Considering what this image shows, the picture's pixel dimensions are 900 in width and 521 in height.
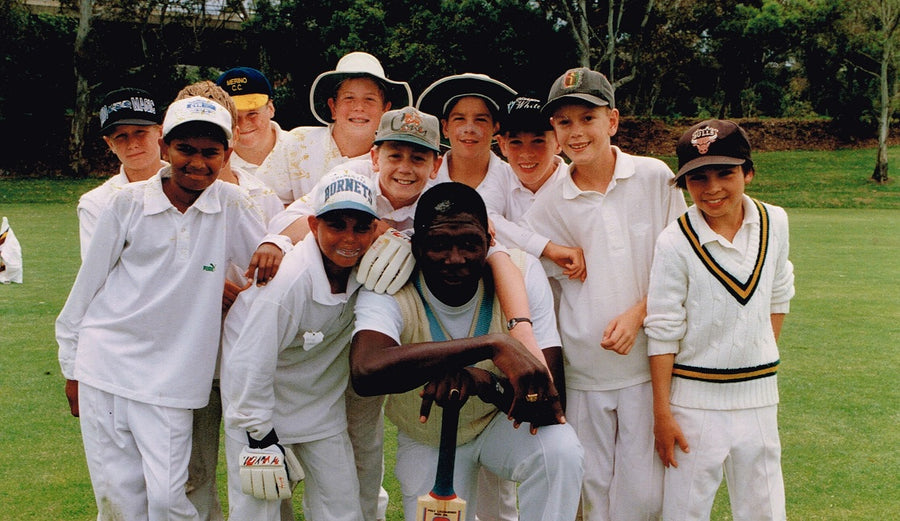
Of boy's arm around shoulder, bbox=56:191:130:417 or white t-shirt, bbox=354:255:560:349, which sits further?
boy's arm around shoulder, bbox=56:191:130:417

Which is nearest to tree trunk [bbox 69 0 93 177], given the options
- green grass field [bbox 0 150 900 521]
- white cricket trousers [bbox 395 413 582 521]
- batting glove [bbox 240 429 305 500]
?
green grass field [bbox 0 150 900 521]

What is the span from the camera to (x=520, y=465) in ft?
11.0

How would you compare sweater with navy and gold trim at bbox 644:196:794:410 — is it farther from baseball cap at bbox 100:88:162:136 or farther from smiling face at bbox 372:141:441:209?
baseball cap at bbox 100:88:162:136

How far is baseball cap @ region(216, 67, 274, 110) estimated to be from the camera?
505 cm

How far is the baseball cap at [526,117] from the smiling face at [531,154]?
28 millimetres

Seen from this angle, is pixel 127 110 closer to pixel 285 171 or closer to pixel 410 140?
pixel 285 171

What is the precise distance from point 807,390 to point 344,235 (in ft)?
15.9

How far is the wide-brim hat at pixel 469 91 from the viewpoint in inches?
180

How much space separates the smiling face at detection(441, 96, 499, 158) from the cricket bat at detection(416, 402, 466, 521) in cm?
199

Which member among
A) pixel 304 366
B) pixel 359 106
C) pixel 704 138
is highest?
pixel 359 106

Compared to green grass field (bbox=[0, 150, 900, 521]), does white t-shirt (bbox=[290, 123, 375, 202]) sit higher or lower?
higher

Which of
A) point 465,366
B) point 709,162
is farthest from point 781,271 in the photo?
point 465,366

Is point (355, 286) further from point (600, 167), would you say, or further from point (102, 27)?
point (102, 27)

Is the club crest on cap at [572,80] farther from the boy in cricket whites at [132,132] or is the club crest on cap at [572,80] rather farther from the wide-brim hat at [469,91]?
the boy in cricket whites at [132,132]
